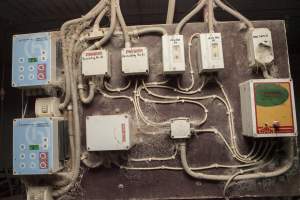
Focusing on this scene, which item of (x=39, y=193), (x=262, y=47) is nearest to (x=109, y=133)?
(x=39, y=193)

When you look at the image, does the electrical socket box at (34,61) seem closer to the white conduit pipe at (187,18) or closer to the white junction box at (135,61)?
the white junction box at (135,61)

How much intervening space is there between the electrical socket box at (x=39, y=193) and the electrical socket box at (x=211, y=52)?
1.02 metres

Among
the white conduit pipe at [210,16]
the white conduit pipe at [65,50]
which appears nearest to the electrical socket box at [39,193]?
the white conduit pipe at [65,50]

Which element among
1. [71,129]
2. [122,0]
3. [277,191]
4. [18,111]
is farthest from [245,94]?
[18,111]

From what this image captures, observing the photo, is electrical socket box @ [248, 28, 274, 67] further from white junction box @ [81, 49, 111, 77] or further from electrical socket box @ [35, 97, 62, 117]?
electrical socket box @ [35, 97, 62, 117]

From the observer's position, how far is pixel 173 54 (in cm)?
128

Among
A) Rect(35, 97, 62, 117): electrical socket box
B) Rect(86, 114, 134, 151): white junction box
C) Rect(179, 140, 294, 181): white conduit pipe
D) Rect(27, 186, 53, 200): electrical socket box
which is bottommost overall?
Rect(27, 186, 53, 200): electrical socket box

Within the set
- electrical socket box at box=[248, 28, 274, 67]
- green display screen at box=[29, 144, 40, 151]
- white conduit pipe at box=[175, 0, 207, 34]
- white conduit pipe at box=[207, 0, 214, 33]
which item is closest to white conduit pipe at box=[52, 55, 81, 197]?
green display screen at box=[29, 144, 40, 151]

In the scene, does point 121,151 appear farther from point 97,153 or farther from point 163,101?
point 163,101

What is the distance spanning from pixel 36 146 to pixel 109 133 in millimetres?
367

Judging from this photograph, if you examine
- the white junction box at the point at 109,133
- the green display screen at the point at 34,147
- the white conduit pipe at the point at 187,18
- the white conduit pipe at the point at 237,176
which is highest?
the white conduit pipe at the point at 187,18

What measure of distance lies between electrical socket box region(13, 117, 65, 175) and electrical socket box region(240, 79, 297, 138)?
962 millimetres

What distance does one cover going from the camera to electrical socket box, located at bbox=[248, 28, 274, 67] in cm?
128

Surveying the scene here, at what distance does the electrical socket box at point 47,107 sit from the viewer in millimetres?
1331
